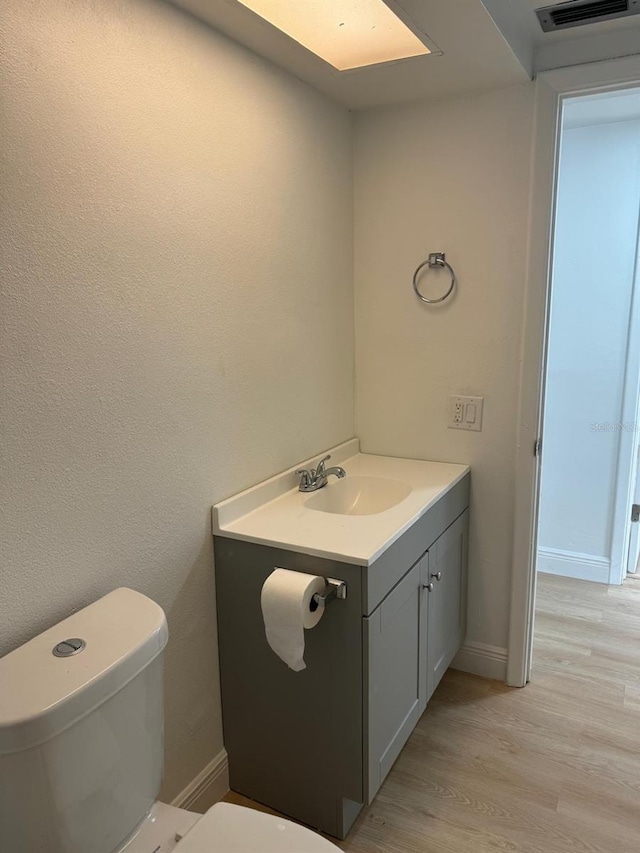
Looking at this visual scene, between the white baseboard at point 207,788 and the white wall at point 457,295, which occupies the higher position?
the white wall at point 457,295

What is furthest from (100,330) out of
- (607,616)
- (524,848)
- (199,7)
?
(607,616)

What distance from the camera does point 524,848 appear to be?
1651 millimetres

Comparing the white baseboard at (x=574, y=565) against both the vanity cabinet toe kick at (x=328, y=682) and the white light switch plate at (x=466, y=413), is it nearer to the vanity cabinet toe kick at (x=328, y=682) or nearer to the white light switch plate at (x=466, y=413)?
the white light switch plate at (x=466, y=413)

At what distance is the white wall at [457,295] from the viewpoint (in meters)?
2.09

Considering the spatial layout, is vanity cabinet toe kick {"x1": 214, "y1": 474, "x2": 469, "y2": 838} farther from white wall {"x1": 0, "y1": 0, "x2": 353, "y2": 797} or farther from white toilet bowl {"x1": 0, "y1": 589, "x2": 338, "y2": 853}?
white toilet bowl {"x1": 0, "y1": 589, "x2": 338, "y2": 853}

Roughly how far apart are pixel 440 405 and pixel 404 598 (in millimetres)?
824

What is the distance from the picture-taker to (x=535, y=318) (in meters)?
2.08

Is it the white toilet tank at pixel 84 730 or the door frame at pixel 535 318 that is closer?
the white toilet tank at pixel 84 730

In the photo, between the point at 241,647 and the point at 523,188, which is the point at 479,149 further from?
the point at 241,647

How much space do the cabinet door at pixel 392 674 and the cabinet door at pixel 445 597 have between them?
11 cm

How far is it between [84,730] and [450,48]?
1.84 metres

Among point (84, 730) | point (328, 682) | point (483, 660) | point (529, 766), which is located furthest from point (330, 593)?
point (483, 660)

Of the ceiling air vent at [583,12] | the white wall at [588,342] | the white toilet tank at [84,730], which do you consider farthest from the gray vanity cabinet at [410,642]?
the ceiling air vent at [583,12]

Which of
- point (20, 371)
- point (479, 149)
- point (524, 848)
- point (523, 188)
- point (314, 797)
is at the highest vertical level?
point (479, 149)
